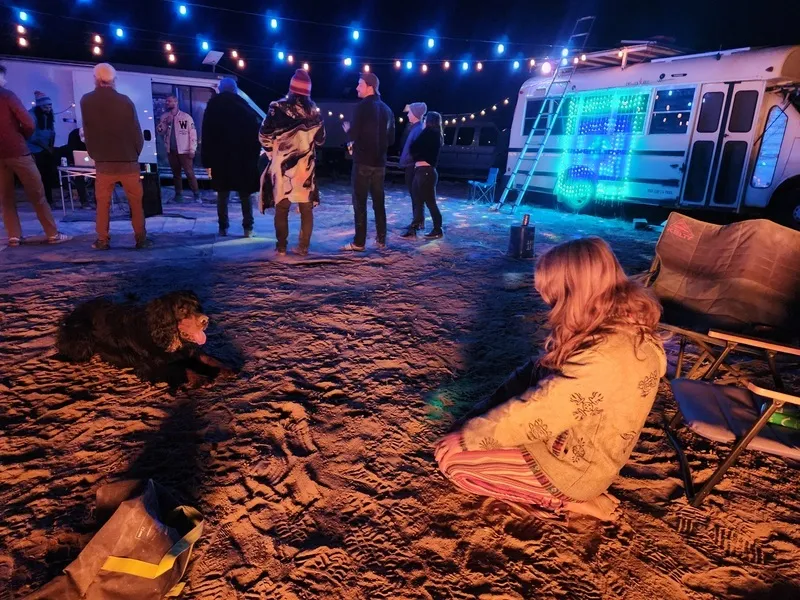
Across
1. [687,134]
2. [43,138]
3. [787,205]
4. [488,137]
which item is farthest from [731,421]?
[488,137]

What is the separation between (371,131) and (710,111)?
7181mm

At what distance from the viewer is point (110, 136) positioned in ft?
18.6

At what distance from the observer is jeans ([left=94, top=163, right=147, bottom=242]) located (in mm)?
5828

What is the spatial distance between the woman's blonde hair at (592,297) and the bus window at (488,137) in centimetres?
1743

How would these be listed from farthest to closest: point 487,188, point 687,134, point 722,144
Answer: point 487,188, point 687,134, point 722,144

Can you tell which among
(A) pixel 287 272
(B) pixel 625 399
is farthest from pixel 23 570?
(A) pixel 287 272

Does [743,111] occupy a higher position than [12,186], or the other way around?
[743,111]

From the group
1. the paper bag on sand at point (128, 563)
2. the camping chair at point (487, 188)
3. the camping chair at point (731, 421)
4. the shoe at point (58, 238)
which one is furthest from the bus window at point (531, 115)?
the paper bag on sand at point (128, 563)

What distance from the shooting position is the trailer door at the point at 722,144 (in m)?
8.69

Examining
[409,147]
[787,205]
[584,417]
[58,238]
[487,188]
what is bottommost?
[58,238]

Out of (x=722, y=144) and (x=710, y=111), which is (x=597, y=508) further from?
(x=710, y=111)

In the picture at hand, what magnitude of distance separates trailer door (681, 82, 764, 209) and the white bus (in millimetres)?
18

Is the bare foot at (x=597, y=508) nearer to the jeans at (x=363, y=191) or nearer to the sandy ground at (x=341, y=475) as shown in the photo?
the sandy ground at (x=341, y=475)

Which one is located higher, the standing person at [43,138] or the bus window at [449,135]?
the bus window at [449,135]
